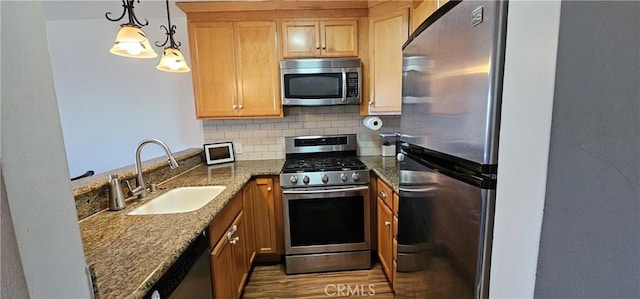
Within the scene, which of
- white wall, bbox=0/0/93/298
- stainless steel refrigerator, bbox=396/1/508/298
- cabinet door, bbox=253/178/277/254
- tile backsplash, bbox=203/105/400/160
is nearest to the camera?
white wall, bbox=0/0/93/298

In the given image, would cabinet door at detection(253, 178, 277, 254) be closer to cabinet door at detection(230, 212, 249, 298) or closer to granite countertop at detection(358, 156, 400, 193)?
cabinet door at detection(230, 212, 249, 298)

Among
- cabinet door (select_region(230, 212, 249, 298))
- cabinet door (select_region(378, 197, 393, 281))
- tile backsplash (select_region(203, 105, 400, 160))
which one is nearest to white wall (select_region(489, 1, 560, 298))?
cabinet door (select_region(378, 197, 393, 281))

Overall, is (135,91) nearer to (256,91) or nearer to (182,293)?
(256,91)

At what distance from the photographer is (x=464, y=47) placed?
793 mm

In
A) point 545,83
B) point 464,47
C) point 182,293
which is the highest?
point 464,47

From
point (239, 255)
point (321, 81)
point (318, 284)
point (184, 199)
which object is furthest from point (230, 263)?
point (321, 81)

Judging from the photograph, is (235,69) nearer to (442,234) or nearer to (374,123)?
(374,123)

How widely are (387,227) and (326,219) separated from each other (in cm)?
54

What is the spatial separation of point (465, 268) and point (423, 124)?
0.52 meters

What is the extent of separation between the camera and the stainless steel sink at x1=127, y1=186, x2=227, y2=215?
1.73 meters

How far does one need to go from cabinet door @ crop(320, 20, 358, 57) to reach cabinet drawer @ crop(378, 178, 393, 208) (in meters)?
1.22

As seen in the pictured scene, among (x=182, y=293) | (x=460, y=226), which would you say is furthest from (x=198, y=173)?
(x=460, y=226)

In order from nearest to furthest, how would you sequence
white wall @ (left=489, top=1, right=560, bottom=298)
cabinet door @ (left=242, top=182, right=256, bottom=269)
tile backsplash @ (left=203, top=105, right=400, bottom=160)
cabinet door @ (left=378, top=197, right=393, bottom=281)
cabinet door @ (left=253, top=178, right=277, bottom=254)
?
white wall @ (left=489, top=1, right=560, bottom=298) → cabinet door @ (left=378, top=197, right=393, bottom=281) → cabinet door @ (left=242, top=182, right=256, bottom=269) → cabinet door @ (left=253, top=178, right=277, bottom=254) → tile backsplash @ (left=203, top=105, right=400, bottom=160)

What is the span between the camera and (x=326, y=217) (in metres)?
2.34
